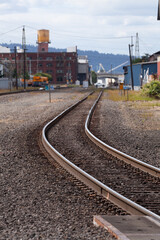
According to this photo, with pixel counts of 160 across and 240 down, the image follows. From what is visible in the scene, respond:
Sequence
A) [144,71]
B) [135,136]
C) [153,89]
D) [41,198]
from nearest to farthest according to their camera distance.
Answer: [41,198], [135,136], [153,89], [144,71]

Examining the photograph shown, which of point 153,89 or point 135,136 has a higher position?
point 153,89

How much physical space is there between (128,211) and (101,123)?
547 inches

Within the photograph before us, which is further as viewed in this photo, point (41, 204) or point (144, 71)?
point (144, 71)

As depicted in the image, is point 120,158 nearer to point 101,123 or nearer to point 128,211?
point 128,211

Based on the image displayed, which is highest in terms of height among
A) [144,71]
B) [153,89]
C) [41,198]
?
[144,71]

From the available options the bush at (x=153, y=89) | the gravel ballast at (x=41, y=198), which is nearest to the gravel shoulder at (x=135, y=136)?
the gravel ballast at (x=41, y=198)

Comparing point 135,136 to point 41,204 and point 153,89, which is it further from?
point 153,89

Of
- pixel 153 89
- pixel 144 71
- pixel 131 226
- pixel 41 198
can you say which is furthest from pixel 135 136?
pixel 144 71

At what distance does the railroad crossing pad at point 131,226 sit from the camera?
5150 millimetres

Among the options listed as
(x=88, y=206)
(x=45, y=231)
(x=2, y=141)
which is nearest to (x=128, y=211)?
(x=88, y=206)

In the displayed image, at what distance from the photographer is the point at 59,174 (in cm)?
924

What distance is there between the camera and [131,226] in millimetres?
5566

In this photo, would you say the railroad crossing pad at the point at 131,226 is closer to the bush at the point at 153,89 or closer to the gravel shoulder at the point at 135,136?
the gravel shoulder at the point at 135,136

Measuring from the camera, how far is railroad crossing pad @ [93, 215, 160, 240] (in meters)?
5.15
